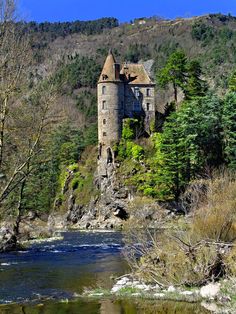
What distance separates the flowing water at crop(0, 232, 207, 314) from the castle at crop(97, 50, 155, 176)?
39516 millimetres

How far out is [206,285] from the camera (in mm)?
18000

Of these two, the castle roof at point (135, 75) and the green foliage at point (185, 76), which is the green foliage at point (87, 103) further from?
the green foliage at point (185, 76)

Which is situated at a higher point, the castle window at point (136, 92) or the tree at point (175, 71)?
the tree at point (175, 71)

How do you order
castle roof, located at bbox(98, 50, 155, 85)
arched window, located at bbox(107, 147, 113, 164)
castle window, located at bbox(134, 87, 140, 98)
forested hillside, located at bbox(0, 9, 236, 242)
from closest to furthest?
forested hillside, located at bbox(0, 9, 236, 242), arched window, located at bbox(107, 147, 113, 164), castle roof, located at bbox(98, 50, 155, 85), castle window, located at bbox(134, 87, 140, 98)

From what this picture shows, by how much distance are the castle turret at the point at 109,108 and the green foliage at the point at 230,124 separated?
18.1 metres

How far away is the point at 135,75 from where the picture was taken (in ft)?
266

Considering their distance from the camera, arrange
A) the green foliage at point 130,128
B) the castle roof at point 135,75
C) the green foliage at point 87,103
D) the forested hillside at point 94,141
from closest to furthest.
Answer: the forested hillside at point 94,141 → the green foliage at point 130,128 → the castle roof at point 135,75 → the green foliage at point 87,103

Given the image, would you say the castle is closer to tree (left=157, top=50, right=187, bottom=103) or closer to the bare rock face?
tree (left=157, top=50, right=187, bottom=103)

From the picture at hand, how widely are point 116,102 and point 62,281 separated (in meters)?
56.4

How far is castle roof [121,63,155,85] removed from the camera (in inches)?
3170

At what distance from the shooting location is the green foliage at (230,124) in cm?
6194

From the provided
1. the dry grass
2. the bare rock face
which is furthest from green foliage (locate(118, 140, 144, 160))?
the dry grass

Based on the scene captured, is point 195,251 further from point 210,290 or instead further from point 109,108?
point 109,108

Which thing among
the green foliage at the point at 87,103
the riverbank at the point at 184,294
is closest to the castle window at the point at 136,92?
the green foliage at the point at 87,103
